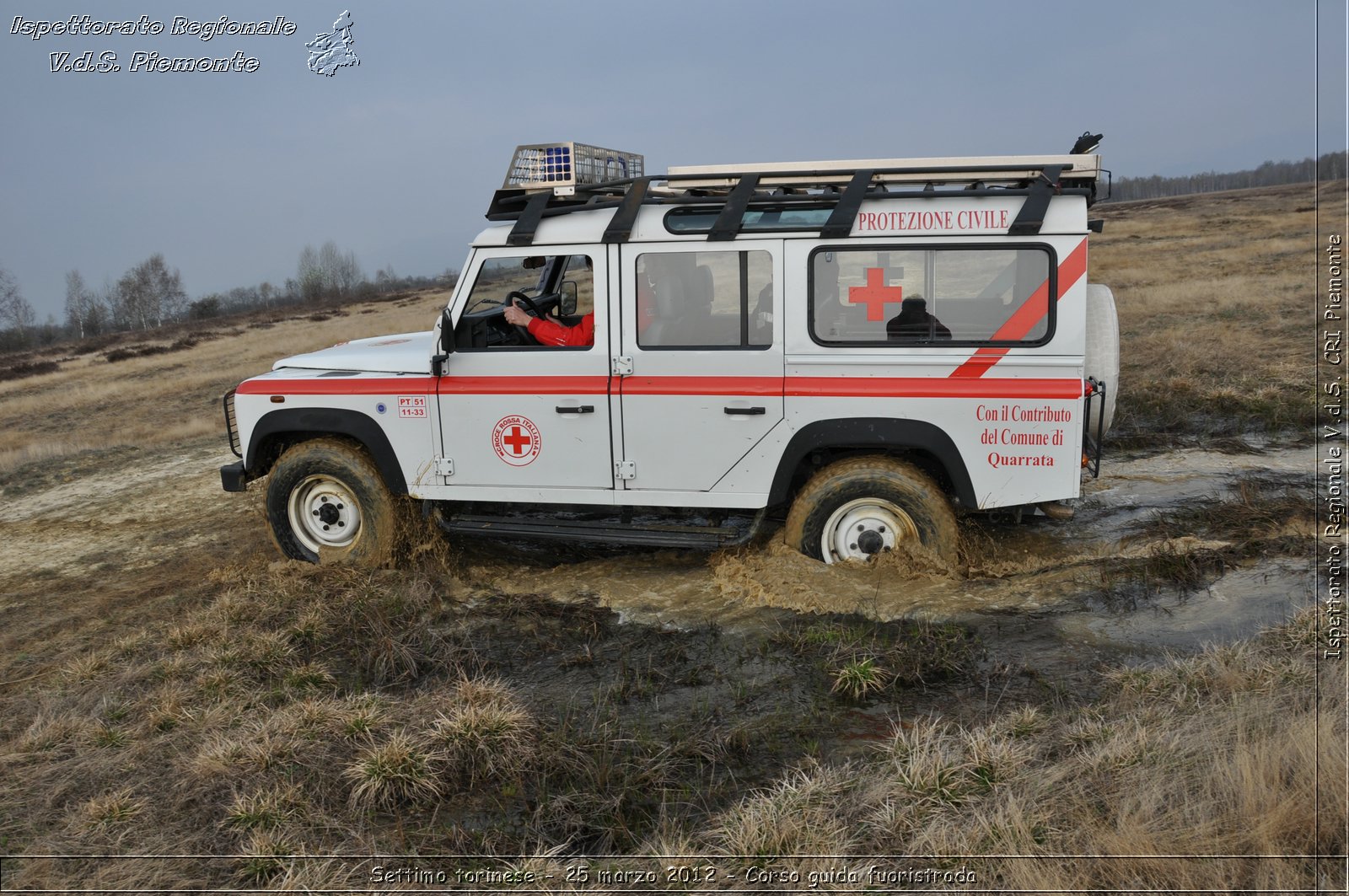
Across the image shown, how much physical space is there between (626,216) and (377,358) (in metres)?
2.08

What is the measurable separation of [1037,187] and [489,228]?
11.6 feet

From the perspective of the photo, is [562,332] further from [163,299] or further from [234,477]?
[163,299]

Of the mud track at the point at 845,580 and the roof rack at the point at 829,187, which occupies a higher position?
the roof rack at the point at 829,187

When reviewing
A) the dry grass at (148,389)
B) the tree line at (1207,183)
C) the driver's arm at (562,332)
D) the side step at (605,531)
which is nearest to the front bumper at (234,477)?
the side step at (605,531)

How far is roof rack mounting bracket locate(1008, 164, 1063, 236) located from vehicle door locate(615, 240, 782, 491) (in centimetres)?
142

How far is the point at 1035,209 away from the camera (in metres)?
5.72

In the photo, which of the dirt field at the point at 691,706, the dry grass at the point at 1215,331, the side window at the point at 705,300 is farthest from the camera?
the dry grass at the point at 1215,331

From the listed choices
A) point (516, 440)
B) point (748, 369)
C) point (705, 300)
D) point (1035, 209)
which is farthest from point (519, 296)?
point (1035, 209)

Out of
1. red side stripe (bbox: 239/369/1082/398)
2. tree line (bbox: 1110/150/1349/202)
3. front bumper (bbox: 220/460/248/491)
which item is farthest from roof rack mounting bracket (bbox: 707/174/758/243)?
tree line (bbox: 1110/150/1349/202)

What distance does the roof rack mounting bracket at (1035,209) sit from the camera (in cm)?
570

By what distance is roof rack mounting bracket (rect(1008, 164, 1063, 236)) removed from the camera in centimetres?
570

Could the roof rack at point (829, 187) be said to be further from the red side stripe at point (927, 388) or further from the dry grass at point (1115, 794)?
the dry grass at point (1115, 794)

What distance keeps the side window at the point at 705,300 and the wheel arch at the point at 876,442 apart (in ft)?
2.16

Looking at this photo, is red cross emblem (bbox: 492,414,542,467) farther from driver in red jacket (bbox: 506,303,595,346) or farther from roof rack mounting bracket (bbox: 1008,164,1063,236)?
roof rack mounting bracket (bbox: 1008,164,1063,236)
